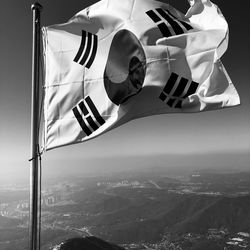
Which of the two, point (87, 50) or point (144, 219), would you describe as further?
point (144, 219)

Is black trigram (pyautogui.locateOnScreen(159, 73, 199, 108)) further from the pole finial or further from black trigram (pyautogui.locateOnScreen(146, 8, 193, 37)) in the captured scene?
the pole finial

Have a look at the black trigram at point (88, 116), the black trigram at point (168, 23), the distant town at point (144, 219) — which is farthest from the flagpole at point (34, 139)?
the distant town at point (144, 219)

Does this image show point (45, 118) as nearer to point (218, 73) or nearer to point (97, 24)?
point (97, 24)

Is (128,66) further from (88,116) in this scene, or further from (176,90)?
(88,116)

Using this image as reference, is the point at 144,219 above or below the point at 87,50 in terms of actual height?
below

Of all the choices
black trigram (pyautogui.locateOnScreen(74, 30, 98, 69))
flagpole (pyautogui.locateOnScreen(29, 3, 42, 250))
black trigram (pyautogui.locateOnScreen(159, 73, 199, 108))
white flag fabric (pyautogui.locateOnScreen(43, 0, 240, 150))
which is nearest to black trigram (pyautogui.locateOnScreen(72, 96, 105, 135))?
white flag fabric (pyautogui.locateOnScreen(43, 0, 240, 150))

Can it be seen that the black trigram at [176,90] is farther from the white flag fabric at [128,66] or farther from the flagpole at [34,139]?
the flagpole at [34,139]

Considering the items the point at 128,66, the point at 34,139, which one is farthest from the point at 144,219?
the point at 34,139

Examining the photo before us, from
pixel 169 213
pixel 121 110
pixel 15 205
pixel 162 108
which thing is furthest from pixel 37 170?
pixel 15 205
